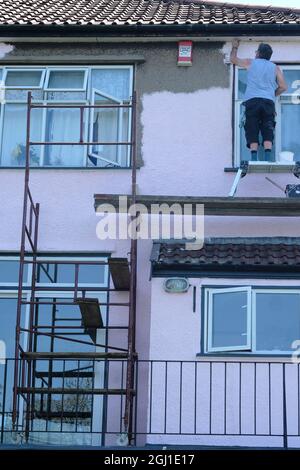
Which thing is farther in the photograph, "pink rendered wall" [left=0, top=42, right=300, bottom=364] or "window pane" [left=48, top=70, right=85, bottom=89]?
"window pane" [left=48, top=70, right=85, bottom=89]

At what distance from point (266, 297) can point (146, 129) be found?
12.0 feet

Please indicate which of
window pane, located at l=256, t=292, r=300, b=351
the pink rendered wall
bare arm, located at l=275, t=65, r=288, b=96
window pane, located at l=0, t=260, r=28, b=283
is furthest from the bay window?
bare arm, located at l=275, t=65, r=288, b=96

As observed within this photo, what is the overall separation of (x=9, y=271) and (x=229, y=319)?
342 centimetres

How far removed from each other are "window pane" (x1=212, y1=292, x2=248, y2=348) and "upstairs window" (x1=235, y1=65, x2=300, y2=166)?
2.85 meters

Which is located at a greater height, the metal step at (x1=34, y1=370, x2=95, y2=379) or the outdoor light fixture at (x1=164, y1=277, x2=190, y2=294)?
the outdoor light fixture at (x1=164, y1=277, x2=190, y2=294)

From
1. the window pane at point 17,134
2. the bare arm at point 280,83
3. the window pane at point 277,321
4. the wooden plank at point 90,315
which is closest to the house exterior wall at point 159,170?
the window pane at point 17,134

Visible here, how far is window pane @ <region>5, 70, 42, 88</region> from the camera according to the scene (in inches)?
826

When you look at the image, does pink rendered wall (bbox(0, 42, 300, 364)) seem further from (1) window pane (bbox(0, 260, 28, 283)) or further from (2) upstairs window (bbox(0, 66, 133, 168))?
(2) upstairs window (bbox(0, 66, 133, 168))

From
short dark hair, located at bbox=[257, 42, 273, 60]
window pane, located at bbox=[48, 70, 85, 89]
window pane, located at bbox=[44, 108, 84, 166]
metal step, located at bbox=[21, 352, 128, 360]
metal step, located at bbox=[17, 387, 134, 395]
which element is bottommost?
metal step, located at bbox=[17, 387, 134, 395]

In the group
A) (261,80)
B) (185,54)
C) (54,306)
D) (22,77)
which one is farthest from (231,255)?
Result: (22,77)

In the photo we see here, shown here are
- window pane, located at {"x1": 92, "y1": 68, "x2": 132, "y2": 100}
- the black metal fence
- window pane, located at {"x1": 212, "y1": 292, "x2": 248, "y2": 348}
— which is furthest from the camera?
window pane, located at {"x1": 92, "y1": 68, "x2": 132, "y2": 100}

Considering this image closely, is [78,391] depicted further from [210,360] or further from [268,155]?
[268,155]

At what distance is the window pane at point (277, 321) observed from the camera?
58.7 feet
